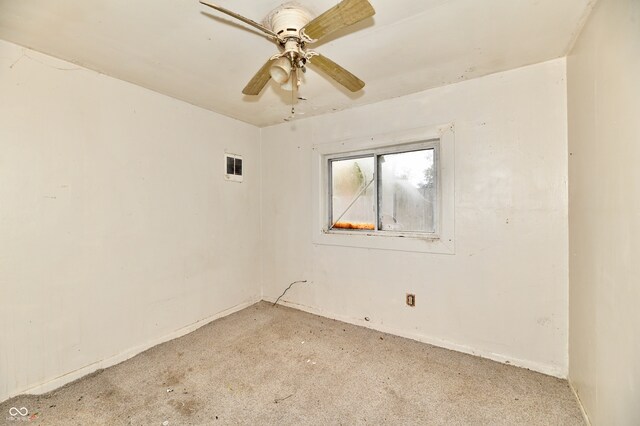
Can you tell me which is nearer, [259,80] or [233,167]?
[259,80]

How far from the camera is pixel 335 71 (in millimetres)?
1521

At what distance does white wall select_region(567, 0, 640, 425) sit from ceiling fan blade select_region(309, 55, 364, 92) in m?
1.15

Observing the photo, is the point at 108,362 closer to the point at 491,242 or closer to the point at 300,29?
the point at 300,29

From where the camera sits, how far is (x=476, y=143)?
85.4 inches

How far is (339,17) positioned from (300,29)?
237 mm

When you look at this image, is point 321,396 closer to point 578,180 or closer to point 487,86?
point 578,180

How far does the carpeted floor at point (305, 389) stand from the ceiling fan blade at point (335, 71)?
1939 mm

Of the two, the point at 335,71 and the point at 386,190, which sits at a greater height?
the point at 335,71

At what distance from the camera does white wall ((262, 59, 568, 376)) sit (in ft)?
6.29

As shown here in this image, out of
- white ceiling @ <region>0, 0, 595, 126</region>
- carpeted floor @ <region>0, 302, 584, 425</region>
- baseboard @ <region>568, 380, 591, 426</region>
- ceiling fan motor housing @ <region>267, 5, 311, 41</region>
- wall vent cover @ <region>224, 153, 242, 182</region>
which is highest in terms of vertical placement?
white ceiling @ <region>0, 0, 595, 126</region>

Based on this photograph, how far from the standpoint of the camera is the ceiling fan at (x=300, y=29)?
1.09 meters

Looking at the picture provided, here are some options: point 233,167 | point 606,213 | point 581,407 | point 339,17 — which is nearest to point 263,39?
point 339,17

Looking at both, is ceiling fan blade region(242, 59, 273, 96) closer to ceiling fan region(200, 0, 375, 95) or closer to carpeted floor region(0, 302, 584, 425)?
ceiling fan region(200, 0, 375, 95)

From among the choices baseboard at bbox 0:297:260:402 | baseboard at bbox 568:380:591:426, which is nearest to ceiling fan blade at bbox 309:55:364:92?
baseboard at bbox 568:380:591:426
